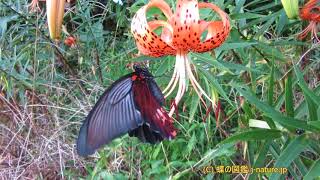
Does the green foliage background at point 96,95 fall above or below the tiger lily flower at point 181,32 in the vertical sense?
below

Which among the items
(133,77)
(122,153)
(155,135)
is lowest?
(122,153)

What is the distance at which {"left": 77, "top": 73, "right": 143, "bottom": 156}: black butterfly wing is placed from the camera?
1.05 m

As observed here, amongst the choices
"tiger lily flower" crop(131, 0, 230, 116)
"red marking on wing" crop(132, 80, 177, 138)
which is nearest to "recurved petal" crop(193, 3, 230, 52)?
"tiger lily flower" crop(131, 0, 230, 116)

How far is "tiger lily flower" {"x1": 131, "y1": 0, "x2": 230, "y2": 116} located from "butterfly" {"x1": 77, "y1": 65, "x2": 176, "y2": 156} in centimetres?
12

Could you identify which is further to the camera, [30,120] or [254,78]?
[30,120]

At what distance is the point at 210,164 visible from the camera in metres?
1.60

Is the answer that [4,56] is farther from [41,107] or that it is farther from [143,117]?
[143,117]

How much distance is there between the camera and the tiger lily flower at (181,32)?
0.79 metres

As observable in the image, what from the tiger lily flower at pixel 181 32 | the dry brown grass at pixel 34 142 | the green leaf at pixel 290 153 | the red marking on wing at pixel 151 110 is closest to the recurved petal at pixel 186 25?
the tiger lily flower at pixel 181 32

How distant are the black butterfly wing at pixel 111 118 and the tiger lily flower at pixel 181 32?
157 millimetres

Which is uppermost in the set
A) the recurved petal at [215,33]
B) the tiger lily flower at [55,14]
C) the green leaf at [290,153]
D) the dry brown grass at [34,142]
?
the tiger lily flower at [55,14]

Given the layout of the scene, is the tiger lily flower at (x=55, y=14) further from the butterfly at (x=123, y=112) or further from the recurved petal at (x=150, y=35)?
the butterfly at (x=123, y=112)

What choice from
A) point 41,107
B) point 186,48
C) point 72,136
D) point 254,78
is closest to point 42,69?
point 41,107

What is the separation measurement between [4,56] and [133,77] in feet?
3.19
